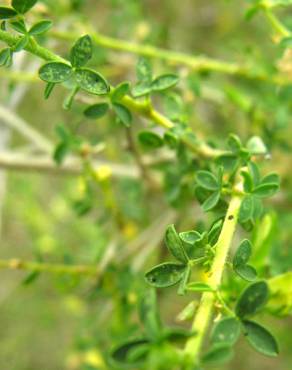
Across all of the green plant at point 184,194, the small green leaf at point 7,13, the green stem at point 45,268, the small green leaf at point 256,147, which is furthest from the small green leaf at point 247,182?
the green stem at point 45,268

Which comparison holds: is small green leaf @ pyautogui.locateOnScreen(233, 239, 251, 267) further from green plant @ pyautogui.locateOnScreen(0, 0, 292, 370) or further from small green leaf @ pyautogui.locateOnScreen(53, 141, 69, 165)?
small green leaf @ pyautogui.locateOnScreen(53, 141, 69, 165)

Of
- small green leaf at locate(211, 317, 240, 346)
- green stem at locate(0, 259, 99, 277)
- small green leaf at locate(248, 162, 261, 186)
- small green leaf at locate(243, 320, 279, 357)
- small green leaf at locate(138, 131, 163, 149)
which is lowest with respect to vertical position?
green stem at locate(0, 259, 99, 277)

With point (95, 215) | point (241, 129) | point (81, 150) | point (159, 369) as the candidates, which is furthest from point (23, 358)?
point (159, 369)

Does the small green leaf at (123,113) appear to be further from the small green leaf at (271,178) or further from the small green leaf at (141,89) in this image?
the small green leaf at (271,178)

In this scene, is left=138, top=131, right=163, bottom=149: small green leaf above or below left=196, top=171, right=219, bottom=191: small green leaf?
below

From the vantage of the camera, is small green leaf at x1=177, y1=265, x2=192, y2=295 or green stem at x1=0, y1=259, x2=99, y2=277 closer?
small green leaf at x1=177, y1=265, x2=192, y2=295

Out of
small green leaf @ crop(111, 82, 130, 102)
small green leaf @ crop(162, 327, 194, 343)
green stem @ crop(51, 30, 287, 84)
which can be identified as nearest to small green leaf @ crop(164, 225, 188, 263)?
small green leaf @ crop(162, 327, 194, 343)

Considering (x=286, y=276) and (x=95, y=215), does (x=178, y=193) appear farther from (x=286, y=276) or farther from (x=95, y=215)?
(x=95, y=215)
